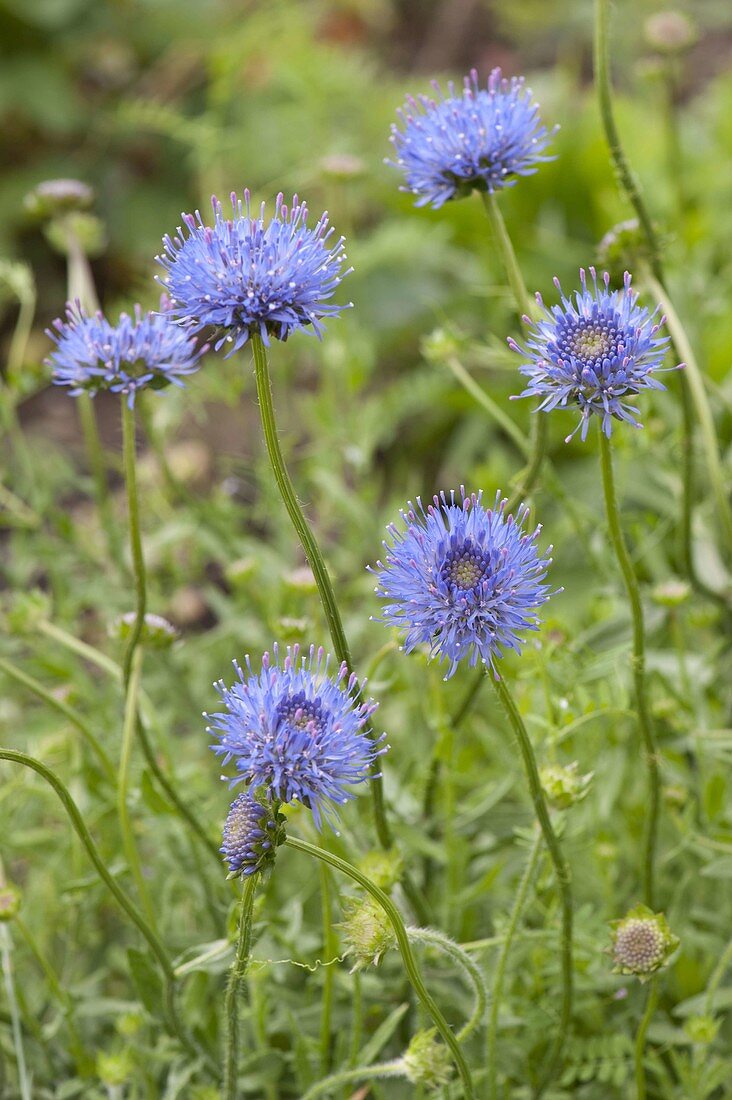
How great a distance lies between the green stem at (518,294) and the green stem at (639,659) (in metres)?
0.12

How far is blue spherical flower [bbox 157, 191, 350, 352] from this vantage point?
95 cm

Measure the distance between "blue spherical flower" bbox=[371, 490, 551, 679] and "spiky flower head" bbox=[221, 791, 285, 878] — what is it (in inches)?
6.2

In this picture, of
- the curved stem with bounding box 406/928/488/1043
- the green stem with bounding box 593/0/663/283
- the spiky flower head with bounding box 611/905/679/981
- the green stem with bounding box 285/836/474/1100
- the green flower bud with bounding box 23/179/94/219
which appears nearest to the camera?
the green stem with bounding box 285/836/474/1100

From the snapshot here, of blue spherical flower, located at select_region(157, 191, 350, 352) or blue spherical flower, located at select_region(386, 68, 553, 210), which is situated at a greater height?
blue spherical flower, located at select_region(386, 68, 553, 210)

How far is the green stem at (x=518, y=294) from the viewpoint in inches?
48.3

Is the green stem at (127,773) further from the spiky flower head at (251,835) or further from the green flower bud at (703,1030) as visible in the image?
the green flower bud at (703,1030)

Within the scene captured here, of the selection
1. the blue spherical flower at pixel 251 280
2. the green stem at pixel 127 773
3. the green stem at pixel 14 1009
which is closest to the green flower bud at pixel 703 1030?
the green stem at pixel 127 773

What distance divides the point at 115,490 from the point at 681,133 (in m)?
1.86

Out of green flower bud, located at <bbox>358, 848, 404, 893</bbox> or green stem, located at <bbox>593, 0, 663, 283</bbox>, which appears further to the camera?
green stem, located at <bbox>593, 0, 663, 283</bbox>

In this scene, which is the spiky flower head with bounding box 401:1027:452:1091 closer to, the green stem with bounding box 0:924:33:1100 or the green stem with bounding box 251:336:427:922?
the green stem with bounding box 251:336:427:922

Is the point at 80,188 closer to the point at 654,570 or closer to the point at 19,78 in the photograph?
the point at 654,570

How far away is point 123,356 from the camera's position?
1.15 meters

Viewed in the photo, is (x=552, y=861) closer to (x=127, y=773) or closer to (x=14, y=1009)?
(x=127, y=773)

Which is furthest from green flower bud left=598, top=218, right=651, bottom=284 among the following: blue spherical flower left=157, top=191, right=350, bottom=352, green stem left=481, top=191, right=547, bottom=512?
blue spherical flower left=157, top=191, right=350, bottom=352
